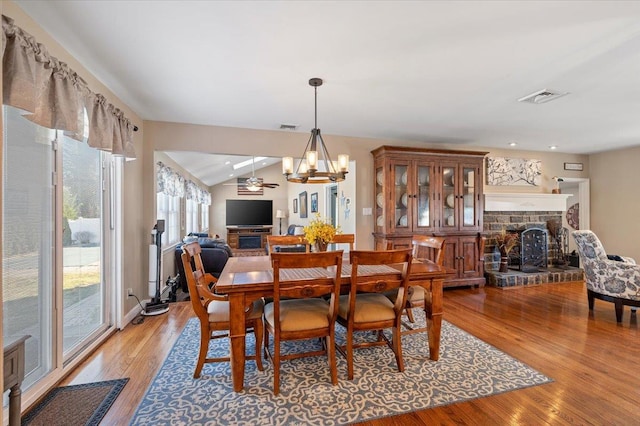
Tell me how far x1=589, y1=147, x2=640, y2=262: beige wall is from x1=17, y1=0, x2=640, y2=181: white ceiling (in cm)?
218

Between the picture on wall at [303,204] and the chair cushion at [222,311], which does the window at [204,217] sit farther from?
the chair cushion at [222,311]

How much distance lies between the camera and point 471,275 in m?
4.82

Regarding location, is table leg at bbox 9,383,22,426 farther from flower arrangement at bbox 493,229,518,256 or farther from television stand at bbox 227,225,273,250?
television stand at bbox 227,225,273,250

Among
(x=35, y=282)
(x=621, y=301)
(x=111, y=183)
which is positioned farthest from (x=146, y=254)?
(x=621, y=301)

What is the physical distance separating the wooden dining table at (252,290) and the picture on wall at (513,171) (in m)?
3.57

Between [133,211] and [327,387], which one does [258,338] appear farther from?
[133,211]

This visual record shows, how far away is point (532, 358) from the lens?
2516 millimetres

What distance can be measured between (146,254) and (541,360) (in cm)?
431

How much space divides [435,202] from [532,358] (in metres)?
2.57

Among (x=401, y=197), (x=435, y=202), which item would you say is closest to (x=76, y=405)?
(x=401, y=197)

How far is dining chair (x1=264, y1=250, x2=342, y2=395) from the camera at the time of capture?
192 cm

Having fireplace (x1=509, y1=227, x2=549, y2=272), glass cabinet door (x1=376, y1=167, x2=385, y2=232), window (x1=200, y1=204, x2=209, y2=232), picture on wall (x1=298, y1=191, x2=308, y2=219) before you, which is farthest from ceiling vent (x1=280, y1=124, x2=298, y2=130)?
window (x1=200, y1=204, x2=209, y2=232)

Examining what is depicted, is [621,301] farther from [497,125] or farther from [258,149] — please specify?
[258,149]

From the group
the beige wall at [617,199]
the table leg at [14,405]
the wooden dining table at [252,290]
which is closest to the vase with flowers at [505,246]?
the beige wall at [617,199]
